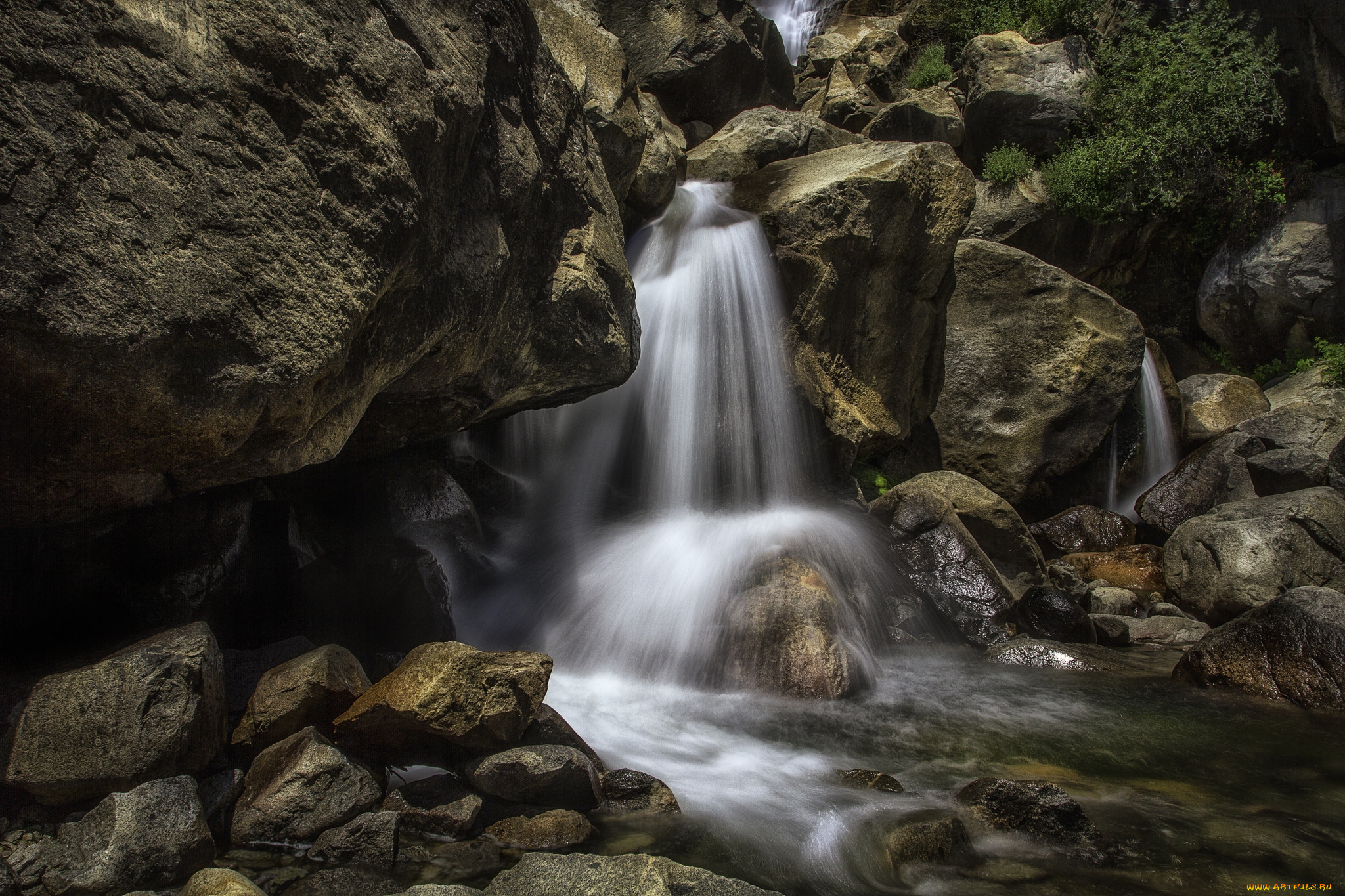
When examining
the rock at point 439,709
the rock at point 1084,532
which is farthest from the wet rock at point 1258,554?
the rock at point 439,709

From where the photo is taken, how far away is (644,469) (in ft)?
27.6

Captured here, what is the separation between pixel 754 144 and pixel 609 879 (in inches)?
406

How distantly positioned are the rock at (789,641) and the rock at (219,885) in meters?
3.66

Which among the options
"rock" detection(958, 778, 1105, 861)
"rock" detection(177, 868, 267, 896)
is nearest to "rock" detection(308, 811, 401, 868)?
"rock" detection(177, 868, 267, 896)

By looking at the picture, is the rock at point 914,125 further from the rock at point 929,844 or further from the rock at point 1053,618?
the rock at point 929,844

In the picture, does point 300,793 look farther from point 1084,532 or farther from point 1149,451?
point 1149,451

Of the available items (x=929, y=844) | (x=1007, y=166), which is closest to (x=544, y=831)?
(x=929, y=844)

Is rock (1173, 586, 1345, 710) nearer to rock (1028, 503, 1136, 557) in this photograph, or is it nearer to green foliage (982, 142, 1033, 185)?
rock (1028, 503, 1136, 557)

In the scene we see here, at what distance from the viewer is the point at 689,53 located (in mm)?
12703

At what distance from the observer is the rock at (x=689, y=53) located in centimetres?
1253

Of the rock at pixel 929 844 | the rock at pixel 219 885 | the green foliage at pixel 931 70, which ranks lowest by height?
the rock at pixel 929 844

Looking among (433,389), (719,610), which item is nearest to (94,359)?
(433,389)

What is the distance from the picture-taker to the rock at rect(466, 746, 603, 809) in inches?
138

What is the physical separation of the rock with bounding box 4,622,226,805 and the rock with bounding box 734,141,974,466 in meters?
6.55
